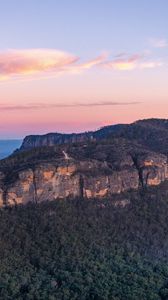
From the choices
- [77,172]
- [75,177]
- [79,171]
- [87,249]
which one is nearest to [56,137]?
[79,171]

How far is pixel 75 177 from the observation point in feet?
299

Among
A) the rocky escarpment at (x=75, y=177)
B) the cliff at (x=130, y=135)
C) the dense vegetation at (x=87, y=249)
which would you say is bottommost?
the dense vegetation at (x=87, y=249)

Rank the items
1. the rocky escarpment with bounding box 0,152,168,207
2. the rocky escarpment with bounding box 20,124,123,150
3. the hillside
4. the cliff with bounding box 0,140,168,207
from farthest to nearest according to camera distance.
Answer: the rocky escarpment with bounding box 20,124,123,150 → the hillside → the cliff with bounding box 0,140,168,207 → the rocky escarpment with bounding box 0,152,168,207

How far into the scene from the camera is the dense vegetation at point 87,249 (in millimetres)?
64750

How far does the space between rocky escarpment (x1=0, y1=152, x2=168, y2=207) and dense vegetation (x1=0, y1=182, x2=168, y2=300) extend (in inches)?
55.4

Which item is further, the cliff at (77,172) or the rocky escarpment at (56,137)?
the rocky escarpment at (56,137)

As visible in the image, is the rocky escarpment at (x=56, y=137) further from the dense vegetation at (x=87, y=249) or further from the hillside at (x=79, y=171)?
the dense vegetation at (x=87, y=249)

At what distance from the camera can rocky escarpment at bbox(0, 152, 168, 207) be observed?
85.6 m

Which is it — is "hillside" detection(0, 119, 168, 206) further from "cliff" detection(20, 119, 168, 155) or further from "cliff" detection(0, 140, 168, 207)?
"cliff" detection(20, 119, 168, 155)

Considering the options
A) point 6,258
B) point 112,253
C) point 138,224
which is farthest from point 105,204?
point 6,258

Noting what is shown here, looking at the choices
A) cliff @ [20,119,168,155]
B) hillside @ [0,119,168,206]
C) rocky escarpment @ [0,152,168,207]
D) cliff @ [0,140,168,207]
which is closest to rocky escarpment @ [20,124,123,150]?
cliff @ [20,119,168,155]

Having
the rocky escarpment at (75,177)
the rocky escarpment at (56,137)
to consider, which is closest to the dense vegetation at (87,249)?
the rocky escarpment at (75,177)

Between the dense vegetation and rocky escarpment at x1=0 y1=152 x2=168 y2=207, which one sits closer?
the dense vegetation

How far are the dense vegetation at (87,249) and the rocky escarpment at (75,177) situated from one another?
1406 millimetres
